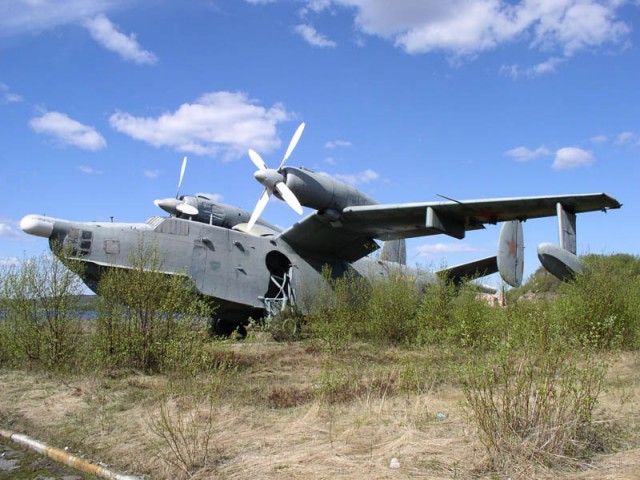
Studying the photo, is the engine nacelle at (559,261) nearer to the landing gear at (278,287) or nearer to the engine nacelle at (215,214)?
the landing gear at (278,287)

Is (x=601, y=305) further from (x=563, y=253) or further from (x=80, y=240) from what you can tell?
(x=80, y=240)

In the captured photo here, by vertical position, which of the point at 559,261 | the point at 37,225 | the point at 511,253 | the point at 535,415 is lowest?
the point at 535,415

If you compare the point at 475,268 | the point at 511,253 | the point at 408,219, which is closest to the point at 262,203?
the point at 408,219

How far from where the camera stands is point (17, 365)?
34.0 feet

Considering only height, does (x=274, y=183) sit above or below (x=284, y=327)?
above

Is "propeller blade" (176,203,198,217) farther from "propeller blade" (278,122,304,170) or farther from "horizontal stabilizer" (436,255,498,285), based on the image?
"horizontal stabilizer" (436,255,498,285)

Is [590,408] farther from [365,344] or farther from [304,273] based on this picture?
[304,273]

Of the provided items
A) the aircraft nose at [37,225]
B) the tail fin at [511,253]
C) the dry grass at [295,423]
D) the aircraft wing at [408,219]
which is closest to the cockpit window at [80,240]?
the aircraft nose at [37,225]

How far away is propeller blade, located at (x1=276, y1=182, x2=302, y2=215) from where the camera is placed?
48.5 feet

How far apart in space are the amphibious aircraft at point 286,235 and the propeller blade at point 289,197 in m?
0.03

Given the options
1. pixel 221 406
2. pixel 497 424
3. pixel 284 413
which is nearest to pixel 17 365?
pixel 221 406

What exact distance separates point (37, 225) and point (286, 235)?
737cm

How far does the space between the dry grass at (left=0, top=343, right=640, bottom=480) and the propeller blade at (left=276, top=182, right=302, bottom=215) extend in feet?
19.6

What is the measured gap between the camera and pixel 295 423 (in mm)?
5969
